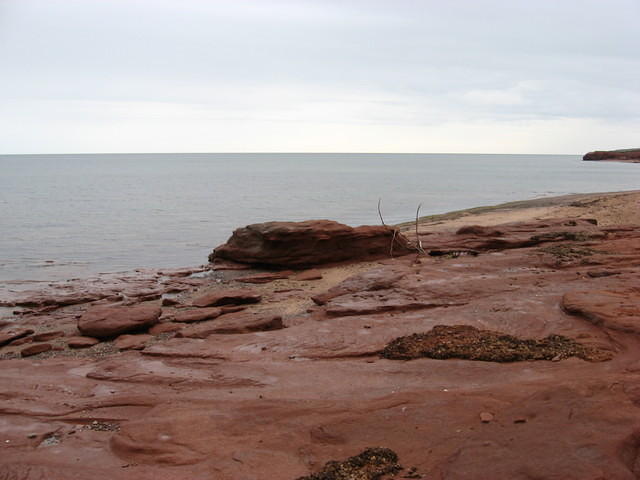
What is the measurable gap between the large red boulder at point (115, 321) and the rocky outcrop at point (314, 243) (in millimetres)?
5357

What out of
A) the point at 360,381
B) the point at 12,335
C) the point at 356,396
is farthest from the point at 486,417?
the point at 12,335

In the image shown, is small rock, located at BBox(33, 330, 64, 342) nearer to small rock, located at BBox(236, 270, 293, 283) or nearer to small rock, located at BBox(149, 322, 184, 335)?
small rock, located at BBox(149, 322, 184, 335)

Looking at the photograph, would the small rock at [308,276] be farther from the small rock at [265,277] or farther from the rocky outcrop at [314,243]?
the rocky outcrop at [314,243]

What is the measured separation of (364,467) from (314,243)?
36.8 ft

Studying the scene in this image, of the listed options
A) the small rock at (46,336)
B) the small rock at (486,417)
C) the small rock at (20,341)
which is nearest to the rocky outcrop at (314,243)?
the small rock at (46,336)

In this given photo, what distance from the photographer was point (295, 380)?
6188 millimetres

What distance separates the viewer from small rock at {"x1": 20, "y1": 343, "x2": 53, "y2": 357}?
8.99m

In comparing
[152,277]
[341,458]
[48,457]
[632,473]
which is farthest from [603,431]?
[152,277]

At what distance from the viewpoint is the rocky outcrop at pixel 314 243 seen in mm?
15062

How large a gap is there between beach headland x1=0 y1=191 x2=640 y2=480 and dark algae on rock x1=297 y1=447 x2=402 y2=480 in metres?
0.01

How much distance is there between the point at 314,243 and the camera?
15.1m

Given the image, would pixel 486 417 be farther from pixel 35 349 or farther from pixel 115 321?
pixel 35 349

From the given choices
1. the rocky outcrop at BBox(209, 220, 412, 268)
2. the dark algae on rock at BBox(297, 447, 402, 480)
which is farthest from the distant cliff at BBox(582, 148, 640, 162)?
the dark algae on rock at BBox(297, 447, 402, 480)

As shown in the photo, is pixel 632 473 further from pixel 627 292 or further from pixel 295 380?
pixel 627 292
